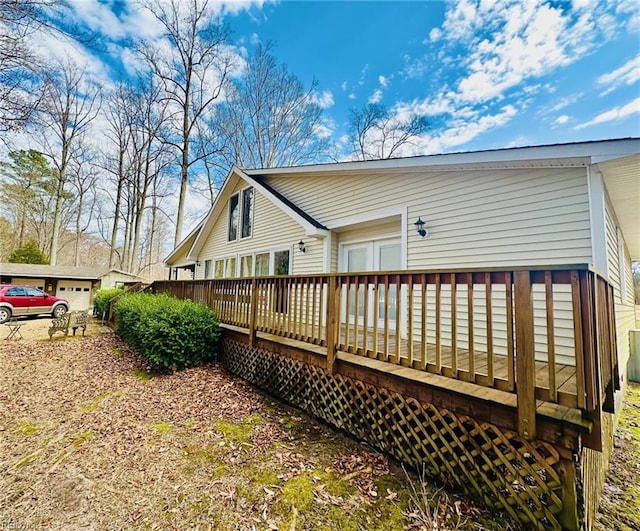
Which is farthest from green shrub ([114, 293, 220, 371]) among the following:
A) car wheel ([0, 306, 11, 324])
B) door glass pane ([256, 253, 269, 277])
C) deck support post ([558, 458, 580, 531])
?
car wheel ([0, 306, 11, 324])

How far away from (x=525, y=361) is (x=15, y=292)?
2015cm

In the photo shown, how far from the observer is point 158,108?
64.1 feet

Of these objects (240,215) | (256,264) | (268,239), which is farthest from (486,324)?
(240,215)

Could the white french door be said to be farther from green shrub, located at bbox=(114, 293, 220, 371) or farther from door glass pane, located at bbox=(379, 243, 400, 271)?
green shrub, located at bbox=(114, 293, 220, 371)

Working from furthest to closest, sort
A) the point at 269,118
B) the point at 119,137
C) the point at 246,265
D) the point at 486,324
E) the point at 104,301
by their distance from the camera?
the point at 119,137
the point at 269,118
the point at 104,301
the point at 246,265
the point at 486,324

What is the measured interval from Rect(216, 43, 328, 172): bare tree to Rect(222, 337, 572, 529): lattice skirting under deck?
17.0m

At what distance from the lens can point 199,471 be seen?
10.1 ft

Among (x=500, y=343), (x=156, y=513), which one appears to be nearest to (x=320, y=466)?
(x=156, y=513)

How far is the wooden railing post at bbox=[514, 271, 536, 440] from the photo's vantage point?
2.20 meters

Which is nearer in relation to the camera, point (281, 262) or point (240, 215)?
point (281, 262)

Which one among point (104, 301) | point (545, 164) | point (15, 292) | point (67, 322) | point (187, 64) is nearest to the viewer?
point (545, 164)

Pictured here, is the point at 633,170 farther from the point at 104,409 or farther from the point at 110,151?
the point at 110,151

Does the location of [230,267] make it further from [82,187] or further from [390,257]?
[82,187]

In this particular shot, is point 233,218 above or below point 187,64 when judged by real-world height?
below
